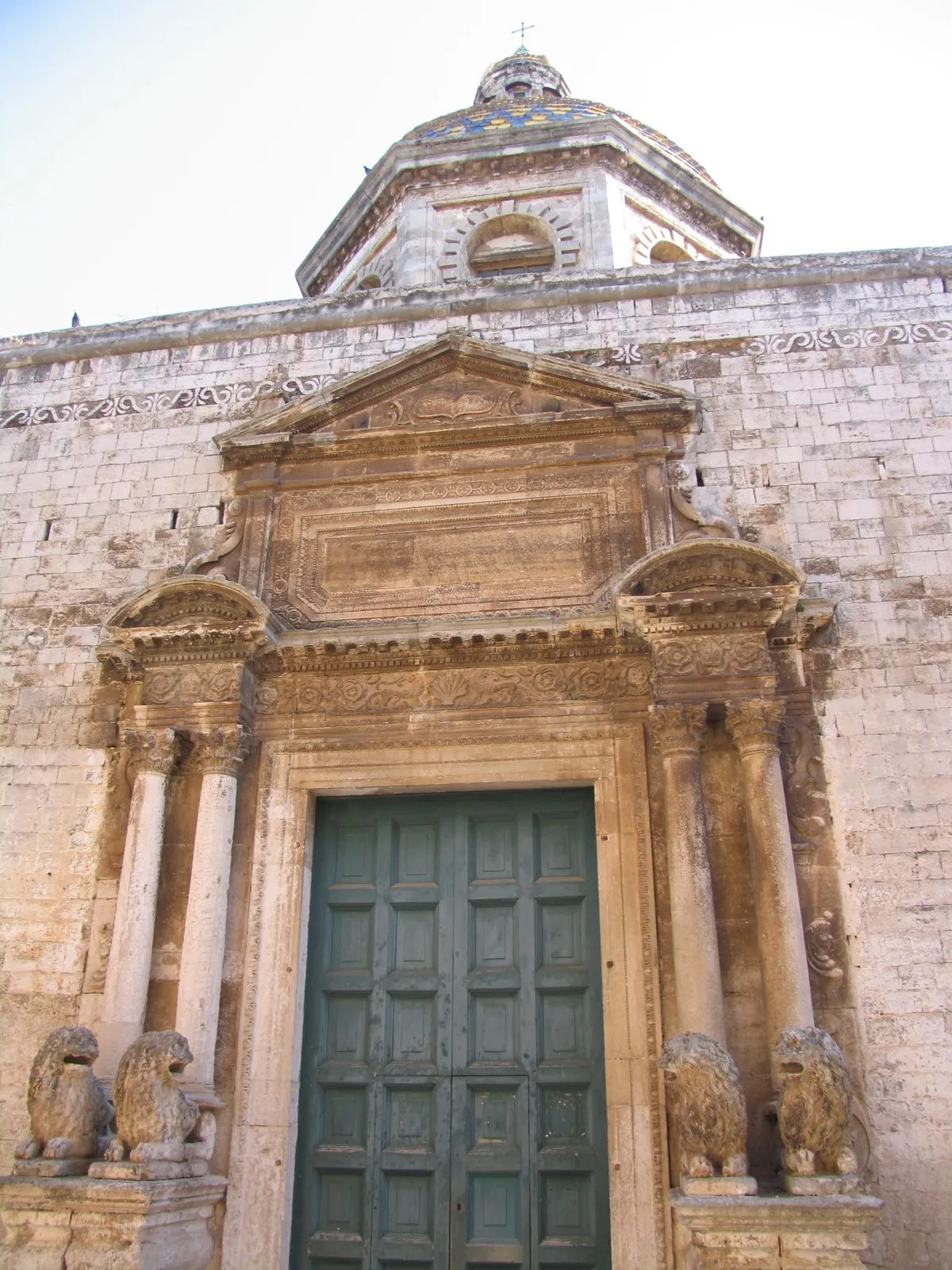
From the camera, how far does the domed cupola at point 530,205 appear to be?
1102 centimetres

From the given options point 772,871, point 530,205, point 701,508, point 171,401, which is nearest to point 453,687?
point 701,508

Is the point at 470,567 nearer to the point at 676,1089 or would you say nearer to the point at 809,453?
the point at 809,453

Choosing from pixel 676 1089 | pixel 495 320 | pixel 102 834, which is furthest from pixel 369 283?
pixel 676 1089

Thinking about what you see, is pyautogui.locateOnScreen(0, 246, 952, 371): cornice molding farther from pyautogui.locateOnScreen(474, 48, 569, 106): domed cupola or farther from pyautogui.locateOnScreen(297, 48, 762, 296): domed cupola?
pyautogui.locateOnScreen(474, 48, 569, 106): domed cupola

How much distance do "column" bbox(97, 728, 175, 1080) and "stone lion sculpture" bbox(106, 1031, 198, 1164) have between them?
0.54 m

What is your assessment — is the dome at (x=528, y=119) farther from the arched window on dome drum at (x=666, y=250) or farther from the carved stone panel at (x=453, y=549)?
the carved stone panel at (x=453, y=549)

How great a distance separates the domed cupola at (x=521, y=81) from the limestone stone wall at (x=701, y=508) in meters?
7.83

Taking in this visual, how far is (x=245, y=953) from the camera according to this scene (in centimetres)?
633

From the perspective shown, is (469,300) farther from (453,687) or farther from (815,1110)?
(815,1110)

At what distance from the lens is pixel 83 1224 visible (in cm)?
499

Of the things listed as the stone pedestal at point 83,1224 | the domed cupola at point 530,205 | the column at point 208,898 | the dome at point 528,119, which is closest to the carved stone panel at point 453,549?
the column at point 208,898

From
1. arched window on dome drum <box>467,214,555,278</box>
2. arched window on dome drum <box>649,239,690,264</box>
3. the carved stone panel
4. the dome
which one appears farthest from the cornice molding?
the dome

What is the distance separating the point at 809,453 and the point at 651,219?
5427 mm

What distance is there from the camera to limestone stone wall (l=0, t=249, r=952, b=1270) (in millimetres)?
5895
